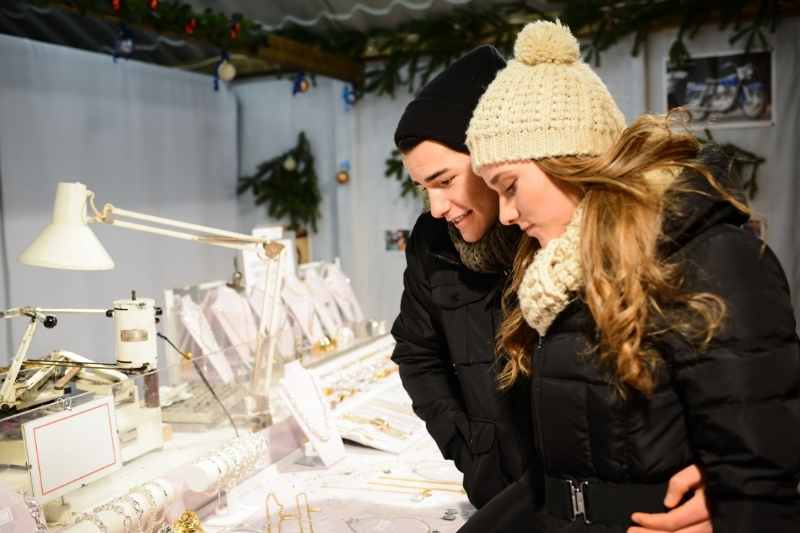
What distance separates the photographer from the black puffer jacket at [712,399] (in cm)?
111

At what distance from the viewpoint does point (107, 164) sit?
458 cm

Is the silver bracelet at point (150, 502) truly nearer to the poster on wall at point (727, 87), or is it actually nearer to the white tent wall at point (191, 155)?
the white tent wall at point (191, 155)

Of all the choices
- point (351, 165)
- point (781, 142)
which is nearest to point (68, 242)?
point (351, 165)

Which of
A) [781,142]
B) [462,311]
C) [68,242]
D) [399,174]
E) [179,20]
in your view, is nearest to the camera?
[462,311]

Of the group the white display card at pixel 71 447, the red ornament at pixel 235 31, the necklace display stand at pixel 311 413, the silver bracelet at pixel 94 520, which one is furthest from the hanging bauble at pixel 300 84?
the silver bracelet at pixel 94 520

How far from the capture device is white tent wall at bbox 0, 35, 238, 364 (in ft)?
13.2

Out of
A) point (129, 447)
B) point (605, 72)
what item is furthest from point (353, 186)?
point (129, 447)

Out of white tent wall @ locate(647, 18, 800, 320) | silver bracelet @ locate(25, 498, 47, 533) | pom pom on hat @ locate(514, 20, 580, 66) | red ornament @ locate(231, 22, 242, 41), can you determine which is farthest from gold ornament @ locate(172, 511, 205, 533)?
white tent wall @ locate(647, 18, 800, 320)

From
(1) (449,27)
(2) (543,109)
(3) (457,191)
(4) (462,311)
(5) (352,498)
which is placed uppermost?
(1) (449,27)

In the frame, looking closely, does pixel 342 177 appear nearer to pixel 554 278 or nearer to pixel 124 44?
pixel 124 44

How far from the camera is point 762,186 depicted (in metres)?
4.50

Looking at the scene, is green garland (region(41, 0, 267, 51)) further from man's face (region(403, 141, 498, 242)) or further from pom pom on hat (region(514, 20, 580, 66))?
pom pom on hat (region(514, 20, 580, 66))

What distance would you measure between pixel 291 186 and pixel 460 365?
4.17 metres

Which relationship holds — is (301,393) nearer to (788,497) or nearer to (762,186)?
(788,497)
